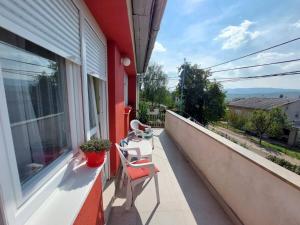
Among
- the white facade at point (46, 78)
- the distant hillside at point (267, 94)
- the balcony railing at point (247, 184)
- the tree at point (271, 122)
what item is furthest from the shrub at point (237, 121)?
the white facade at point (46, 78)

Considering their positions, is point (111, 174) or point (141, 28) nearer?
point (141, 28)

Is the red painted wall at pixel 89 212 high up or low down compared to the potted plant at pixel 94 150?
down

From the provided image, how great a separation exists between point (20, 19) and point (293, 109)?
33553 mm

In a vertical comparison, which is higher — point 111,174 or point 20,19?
point 20,19

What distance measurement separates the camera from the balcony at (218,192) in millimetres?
1353

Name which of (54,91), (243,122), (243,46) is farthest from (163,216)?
(243,122)

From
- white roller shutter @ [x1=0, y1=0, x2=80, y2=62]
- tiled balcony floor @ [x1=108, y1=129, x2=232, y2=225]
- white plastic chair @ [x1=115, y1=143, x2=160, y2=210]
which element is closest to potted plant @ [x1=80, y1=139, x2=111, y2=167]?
white plastic chair @ [x1=115, y1=143, x2=160, y2=210]

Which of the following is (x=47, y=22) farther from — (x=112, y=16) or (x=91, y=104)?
(x=91, y=104)

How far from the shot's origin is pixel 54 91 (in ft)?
3.72

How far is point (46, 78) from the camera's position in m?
1.04

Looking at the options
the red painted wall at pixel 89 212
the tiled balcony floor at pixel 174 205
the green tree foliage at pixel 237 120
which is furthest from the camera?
the green tree foliage at pixel 237 120

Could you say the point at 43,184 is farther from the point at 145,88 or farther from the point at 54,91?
the point at 145,88

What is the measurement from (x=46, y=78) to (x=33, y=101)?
23 cm

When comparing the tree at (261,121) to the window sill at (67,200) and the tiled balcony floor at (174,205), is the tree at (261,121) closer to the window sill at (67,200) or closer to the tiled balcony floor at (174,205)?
the tiled balcony floor at (174,205)
